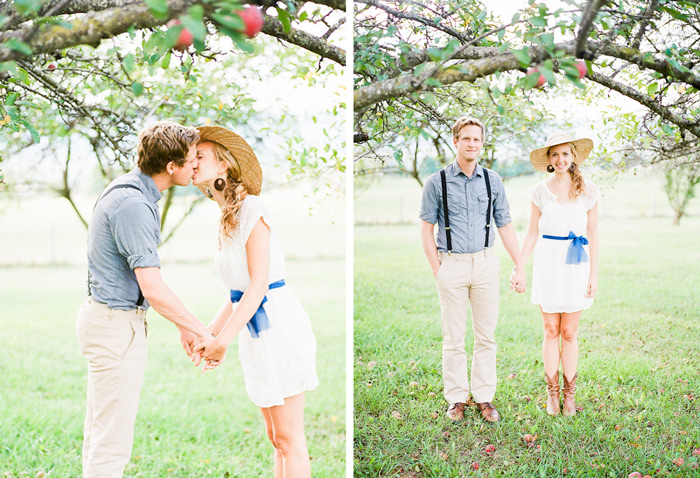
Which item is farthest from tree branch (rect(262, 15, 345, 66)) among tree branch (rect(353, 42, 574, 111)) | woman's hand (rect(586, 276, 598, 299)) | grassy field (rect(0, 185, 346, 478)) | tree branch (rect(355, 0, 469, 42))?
grassy field (rect(0, 185, 346, 478))

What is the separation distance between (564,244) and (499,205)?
35cm

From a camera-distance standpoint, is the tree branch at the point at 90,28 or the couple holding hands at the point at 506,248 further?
the couple holding hands at the point at 506,248

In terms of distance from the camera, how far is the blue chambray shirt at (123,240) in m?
1.97

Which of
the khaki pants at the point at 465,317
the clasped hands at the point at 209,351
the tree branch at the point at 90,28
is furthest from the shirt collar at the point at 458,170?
the tree branch at the point at 90,28

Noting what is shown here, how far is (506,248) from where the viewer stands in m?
2.88

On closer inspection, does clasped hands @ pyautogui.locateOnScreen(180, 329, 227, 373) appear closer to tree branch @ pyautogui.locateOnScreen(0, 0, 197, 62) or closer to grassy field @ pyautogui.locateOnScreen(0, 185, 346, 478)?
tree branch @ pyautogui.locateOnScreen(0, 0, 197, 62)

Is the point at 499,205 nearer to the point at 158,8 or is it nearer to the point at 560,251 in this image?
the point at 560,251

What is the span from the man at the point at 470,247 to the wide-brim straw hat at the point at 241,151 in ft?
2.95

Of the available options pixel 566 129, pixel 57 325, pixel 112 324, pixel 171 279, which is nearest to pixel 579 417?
pixel 566 129

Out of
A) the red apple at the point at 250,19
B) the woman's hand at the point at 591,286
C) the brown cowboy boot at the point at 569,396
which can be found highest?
the red apple at the point at 250,19

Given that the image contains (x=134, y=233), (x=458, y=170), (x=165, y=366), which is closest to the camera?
(x=134, y=233)

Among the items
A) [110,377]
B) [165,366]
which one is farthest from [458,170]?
[165,366]

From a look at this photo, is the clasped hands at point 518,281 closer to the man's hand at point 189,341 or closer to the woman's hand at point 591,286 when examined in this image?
the woman's hand at point 591,286

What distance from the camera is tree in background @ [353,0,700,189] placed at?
2389mm
